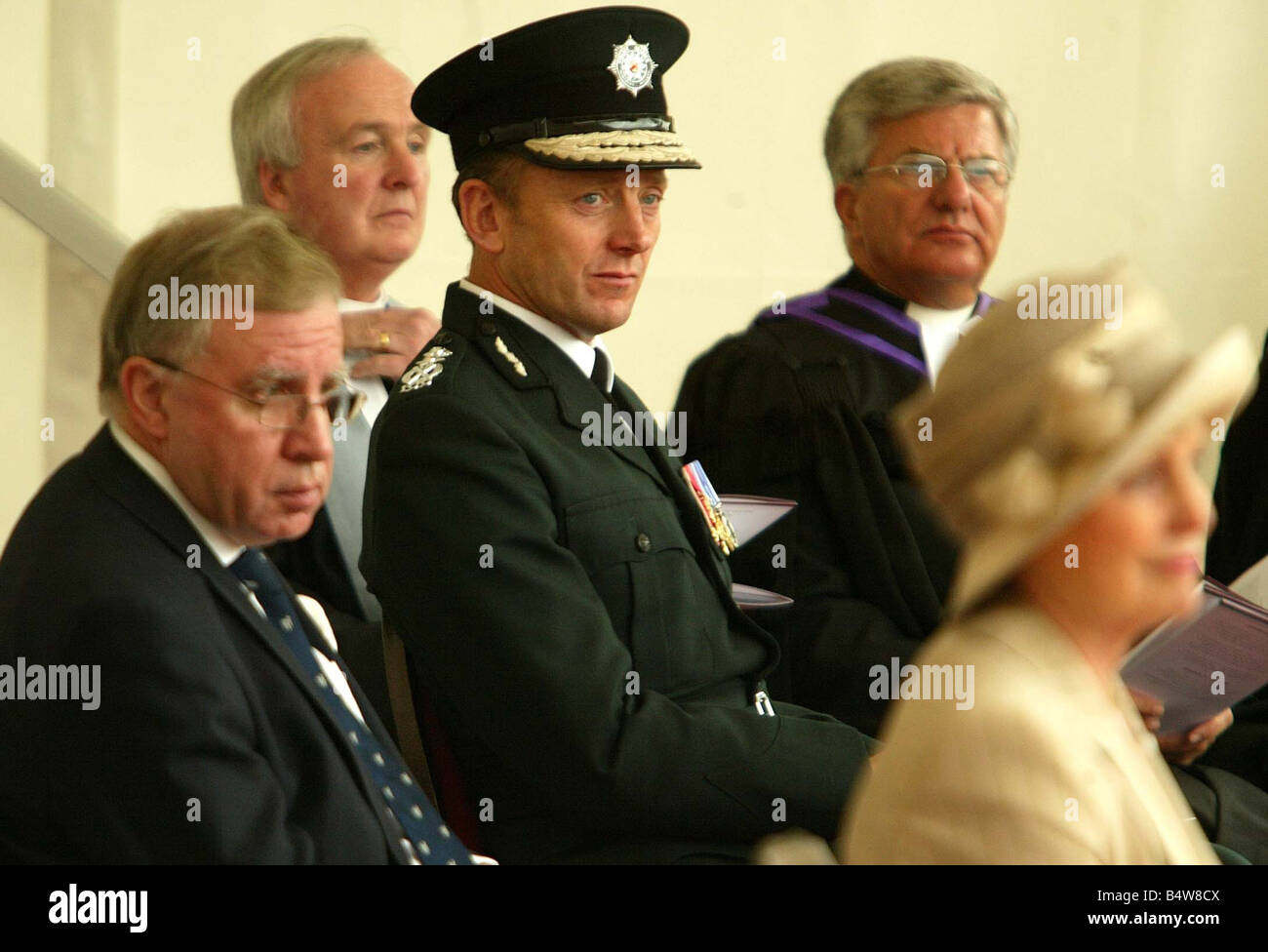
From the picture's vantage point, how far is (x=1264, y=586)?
307 centimetres

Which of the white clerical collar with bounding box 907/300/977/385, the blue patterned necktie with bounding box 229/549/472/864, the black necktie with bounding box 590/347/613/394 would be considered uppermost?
the white clerical collar with bounding box 907/300/977/385

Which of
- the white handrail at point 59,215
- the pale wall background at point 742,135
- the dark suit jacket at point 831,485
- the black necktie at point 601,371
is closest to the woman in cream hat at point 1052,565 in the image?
the black necktie at point 601,371

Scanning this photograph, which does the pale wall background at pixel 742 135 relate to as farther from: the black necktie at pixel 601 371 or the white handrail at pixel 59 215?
the black necktie at pixel 601 371

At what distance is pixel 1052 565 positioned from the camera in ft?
4.76

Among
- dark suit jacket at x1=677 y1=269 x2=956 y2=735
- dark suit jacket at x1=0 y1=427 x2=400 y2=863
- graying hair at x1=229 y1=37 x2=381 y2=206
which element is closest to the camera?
dark suit jacket at x1=0 y1=427 x2=400 y2=863

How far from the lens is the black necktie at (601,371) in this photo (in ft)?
9.05

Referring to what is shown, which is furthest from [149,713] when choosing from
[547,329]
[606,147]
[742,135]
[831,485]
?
[742,135]

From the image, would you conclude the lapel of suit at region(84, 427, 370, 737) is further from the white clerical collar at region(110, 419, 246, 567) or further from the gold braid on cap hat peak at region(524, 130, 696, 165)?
the gold braid on cap hat peak at region(524, 130, 696, 165)

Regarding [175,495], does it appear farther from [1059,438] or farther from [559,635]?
[1059,438]

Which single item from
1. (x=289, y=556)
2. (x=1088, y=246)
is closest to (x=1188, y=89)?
(x=1088, y=246)

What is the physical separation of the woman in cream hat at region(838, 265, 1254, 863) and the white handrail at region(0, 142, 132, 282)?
9.35 ft

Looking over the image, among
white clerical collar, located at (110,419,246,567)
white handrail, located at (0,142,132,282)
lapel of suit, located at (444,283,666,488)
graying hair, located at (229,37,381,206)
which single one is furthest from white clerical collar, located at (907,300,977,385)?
white clerical collar, located at (110,419,246,567)

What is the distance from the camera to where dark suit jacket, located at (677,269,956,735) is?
318 centimetres
